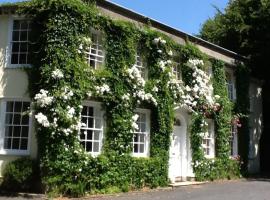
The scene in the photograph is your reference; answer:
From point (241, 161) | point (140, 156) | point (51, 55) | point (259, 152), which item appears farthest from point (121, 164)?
point (259, 152)

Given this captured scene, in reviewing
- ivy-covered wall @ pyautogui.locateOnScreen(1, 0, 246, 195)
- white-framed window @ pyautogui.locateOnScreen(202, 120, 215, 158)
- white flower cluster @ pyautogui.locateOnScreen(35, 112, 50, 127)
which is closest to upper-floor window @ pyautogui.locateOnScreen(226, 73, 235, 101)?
white-framed window @ pyautogui.locateOnScreen(202, 120, 215, 158)

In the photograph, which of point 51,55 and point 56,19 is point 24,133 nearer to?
point 51,55

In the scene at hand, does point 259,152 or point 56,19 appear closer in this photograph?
point 56,19

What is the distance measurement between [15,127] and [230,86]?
1402cm

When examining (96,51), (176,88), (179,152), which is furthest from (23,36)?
(179,152)

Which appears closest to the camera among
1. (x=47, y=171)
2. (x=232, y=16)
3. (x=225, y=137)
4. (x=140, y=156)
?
(x=47, y=171)

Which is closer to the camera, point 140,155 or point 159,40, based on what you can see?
point 140,155

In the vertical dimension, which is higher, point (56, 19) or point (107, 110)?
point (56, 19)

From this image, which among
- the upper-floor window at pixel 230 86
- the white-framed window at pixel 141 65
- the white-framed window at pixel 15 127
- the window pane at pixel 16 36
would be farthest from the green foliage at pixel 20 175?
the upper-floor window at pixel 230 86

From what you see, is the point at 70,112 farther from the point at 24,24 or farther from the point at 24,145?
the point at 24,24

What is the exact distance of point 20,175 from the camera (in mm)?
15766

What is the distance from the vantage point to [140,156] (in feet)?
63.1

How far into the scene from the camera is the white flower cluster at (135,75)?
18516 millimetres

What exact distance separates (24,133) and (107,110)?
3.37m
